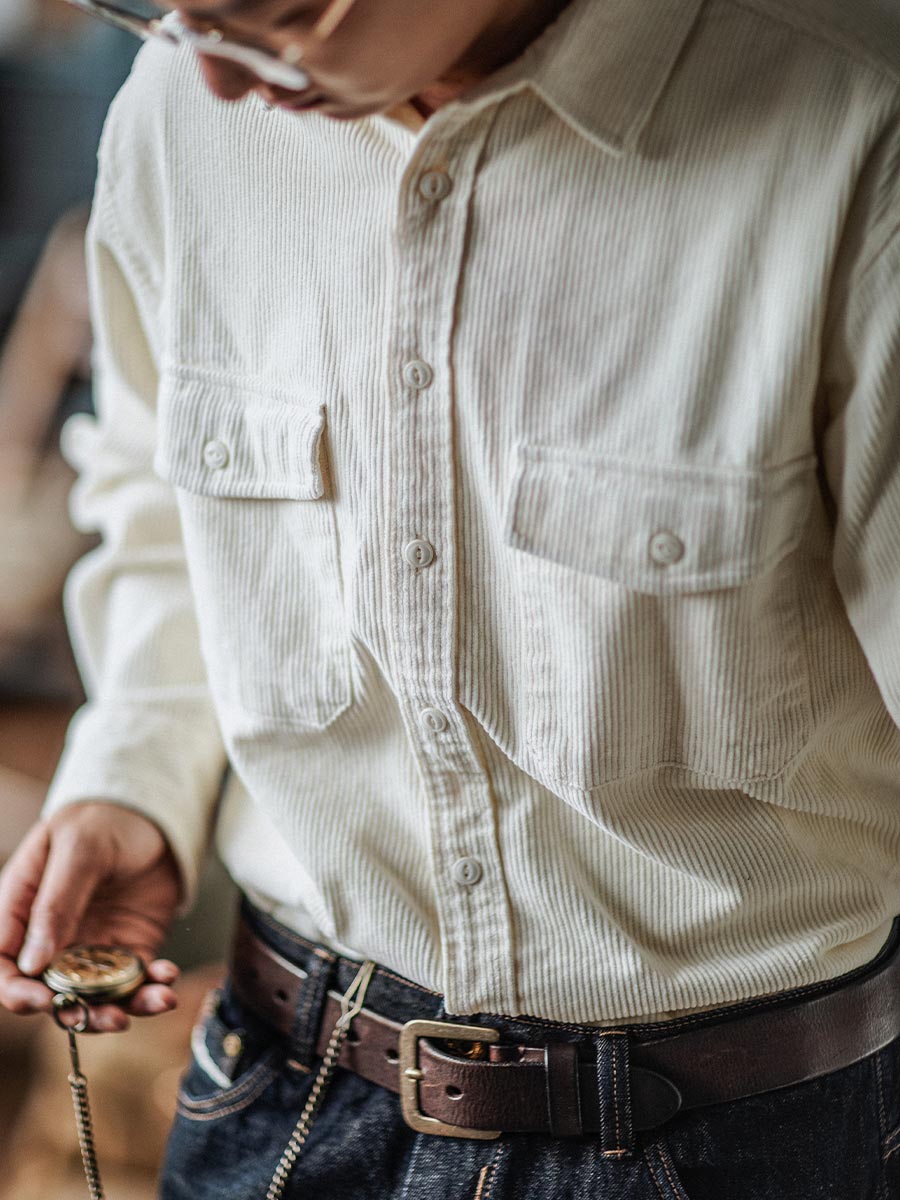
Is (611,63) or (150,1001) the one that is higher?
(611,63)

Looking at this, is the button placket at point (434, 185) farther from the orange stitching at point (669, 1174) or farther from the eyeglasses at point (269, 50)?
the orange stitching at point (669, 1174)

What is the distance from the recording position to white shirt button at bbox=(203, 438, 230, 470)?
0.85 metres

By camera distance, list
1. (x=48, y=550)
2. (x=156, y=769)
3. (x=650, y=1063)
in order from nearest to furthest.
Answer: (x=650, y=1063)
(x=156, y=769)
(x=48, y=550)

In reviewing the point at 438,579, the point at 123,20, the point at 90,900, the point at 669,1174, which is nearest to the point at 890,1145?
the point at 669,1174

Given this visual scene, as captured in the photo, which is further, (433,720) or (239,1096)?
(239,1096)

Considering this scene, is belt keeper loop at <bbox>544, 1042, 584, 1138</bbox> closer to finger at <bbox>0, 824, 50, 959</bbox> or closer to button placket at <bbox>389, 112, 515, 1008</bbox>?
button placket at <bbox>389, 112, 515, 1008</bbox>

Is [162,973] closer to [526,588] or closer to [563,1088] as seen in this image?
[563,1088]

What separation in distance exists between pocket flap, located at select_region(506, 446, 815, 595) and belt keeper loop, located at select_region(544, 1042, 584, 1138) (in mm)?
318

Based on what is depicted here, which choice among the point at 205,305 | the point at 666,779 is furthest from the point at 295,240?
the point at 666,779

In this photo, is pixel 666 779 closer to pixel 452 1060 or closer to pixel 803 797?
pixel 803 797

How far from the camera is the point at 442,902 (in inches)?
32.9

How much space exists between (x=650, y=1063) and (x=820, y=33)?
2.04 ft

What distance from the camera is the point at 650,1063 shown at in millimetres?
800

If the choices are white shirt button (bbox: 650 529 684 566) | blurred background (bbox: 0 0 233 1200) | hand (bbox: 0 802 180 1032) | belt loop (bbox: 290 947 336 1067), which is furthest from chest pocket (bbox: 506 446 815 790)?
blurred background (bbox: 0 0 233 1200)
